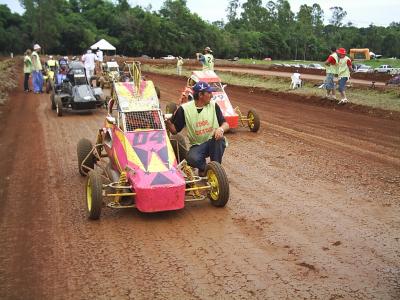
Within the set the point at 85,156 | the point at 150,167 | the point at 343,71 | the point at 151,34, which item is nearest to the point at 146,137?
the point at 150,167

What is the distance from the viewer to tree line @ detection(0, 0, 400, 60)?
283ft

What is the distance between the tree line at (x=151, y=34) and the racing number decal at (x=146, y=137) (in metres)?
76.8

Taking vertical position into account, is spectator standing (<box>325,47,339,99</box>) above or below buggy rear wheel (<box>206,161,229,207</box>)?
above

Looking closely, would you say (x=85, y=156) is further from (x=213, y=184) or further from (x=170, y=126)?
(x=213, y=184)

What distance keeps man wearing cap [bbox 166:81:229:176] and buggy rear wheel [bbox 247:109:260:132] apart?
4.91 meters

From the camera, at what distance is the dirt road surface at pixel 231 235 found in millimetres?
4480

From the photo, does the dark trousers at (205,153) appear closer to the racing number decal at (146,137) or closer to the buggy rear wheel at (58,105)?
the racing number decal at (146,137)

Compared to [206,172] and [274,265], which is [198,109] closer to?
[206,172]

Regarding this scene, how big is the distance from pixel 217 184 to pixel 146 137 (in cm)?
125

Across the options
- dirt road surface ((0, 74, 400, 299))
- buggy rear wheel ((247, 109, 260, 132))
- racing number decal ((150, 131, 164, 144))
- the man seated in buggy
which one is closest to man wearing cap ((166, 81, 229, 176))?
racing number decal ((150, 131, 164, 144))

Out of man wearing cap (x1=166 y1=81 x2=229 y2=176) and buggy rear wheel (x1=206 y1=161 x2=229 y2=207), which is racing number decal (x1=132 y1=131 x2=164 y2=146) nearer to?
man wearing cap (x1=166 y1=81 x2=229 y2=176)

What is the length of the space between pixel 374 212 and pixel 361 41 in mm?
126072

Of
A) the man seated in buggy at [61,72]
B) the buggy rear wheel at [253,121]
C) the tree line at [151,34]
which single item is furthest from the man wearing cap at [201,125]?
the tree line at [151,34]

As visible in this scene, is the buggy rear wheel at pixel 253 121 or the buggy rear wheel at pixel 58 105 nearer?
the buggy rear wheel at pixel 253 121
